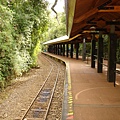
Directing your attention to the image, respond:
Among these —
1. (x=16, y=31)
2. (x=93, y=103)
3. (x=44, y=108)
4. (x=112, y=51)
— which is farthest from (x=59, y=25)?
(x=93, y=103)

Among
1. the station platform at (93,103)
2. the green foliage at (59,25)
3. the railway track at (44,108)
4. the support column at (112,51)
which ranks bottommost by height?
the railway track at (44,108)

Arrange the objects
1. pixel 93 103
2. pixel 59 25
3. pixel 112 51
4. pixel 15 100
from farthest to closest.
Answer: pixel 59 25, pixel 15 100, pixel 112 51, pixel 93 103

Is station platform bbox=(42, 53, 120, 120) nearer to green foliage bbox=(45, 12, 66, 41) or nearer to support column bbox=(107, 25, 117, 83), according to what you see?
support column bbox=(107, 25, 117, 83)

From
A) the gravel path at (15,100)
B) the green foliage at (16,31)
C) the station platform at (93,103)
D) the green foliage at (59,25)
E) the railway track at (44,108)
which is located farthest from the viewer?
the green foliage at (59,25)

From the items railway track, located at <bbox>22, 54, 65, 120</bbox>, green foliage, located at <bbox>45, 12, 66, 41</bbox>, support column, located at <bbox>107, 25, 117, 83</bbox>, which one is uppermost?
green foliage, located at <bbox>45, 12, 66, 41</bbox>

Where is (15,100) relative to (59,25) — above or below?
below

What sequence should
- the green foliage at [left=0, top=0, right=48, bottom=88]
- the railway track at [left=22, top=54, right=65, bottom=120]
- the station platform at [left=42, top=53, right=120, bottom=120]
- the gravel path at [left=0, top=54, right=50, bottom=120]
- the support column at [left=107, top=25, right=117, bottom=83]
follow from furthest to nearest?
the green foliage at [left=0, top=0, right=48, bottom=88], the support column at [left=107, top=25, right=117, bottom=83], the gravel path at [left=0, top=54, right=50, bottom=120], the railway track at [left=22, top=54, right=65, bottom=120], the station platform at [left=42, top=53, right=120, bottom=120]

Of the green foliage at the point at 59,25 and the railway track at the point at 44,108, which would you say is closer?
the railway track at the point at 44,108

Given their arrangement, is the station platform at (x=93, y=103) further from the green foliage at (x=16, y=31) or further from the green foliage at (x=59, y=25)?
the green foliage at (x=59, y=25)

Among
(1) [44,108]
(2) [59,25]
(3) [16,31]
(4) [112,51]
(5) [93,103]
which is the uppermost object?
(2) [59,25]

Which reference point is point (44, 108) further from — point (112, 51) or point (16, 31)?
point (16, 31)

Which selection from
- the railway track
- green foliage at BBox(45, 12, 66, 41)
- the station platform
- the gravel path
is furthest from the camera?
green foliage at BBox(45, 12, 66, 41)

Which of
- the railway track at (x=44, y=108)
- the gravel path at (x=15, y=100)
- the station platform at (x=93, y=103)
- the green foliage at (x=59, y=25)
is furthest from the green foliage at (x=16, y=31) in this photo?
the green foliage at (x=59, y=25)

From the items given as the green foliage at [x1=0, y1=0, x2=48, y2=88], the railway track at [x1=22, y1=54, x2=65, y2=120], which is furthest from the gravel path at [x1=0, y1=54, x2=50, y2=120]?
the green foliage at [x1=0, y1=0, x2=48, y2=88]
